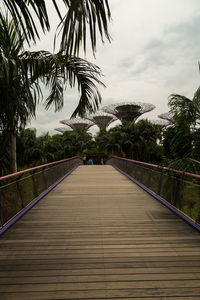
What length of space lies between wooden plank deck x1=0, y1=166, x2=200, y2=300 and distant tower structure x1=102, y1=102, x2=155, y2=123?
5834 centimetres

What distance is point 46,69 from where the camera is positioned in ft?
13.1

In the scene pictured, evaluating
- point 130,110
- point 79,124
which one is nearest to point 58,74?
point 130,110

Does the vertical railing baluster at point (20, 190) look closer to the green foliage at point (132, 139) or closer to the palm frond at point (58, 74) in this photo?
the palm frond at point (58, 74)

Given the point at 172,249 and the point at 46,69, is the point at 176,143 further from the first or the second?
the point at 46,69

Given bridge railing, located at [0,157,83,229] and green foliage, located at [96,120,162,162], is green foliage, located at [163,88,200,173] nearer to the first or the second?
bridge railing, located at [0,157,83,229]

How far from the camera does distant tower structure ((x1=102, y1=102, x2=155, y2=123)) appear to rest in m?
63.2

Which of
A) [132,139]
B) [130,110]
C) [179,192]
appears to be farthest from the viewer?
[130,110]

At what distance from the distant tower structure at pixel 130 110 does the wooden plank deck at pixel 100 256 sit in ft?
191

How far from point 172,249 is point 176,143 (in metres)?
2.23

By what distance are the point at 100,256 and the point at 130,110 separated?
62.1 meters

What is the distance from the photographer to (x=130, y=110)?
207ft

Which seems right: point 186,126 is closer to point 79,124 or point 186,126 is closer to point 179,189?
point 179,189

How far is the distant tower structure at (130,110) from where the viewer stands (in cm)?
6319

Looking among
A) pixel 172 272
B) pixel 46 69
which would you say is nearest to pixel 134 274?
pixel 172 272
